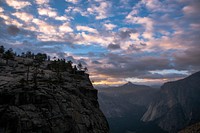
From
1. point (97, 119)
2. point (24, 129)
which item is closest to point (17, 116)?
point (24, 129)

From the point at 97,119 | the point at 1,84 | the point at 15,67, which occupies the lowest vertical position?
the point at 97,119

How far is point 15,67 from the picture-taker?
17138 centimetres

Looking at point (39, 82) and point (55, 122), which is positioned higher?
point (39, 82)

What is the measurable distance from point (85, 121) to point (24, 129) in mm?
36193

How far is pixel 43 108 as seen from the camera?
356 feet

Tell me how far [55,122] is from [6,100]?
25106 millimetres

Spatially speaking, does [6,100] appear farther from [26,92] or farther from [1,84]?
[1,84]

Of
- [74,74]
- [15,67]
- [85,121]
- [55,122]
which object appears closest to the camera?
[55,122]

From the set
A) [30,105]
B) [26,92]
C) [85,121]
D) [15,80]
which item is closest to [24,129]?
[30,105]

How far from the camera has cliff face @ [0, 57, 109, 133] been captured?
316 ft

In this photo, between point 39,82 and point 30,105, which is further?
point 39,82

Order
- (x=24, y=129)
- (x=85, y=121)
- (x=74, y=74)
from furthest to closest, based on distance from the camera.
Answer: (x=74, y=74), (x=85, y=121), (x=24, y=129)

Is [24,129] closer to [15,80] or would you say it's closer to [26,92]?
[26,92]

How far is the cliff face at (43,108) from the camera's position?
96.4 m
